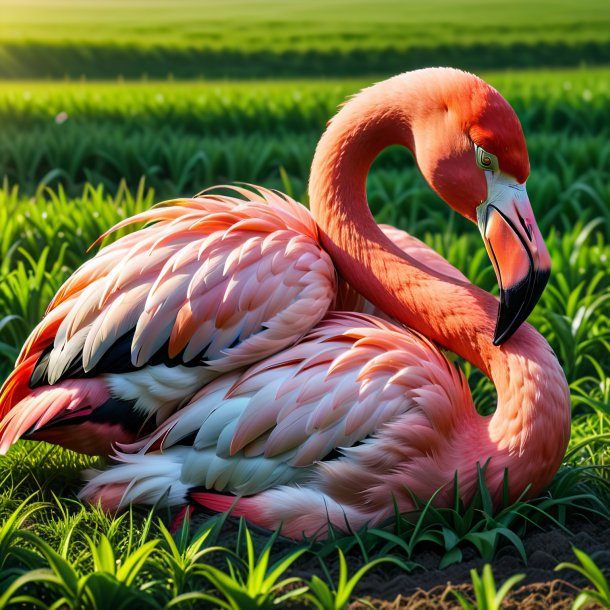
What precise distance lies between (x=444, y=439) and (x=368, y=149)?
2.96 ft

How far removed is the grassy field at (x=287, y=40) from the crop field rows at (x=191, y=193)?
8.33 meters

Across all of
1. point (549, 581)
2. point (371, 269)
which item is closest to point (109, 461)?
point (371, 269)

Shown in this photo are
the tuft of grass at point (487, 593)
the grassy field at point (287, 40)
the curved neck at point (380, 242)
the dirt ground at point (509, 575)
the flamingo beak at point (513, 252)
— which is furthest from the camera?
the grassy field at point (287, 40)

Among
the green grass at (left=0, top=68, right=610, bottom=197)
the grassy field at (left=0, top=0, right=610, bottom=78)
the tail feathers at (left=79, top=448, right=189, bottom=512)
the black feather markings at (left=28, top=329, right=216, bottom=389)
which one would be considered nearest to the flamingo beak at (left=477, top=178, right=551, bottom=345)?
the black feather markings at (left=28, top=329, right=216, bottom=389)

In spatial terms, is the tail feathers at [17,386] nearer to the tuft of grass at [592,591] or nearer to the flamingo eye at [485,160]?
the flamingo eye at [485,160]

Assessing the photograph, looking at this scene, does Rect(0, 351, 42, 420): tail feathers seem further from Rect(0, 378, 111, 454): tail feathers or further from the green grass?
the green grass

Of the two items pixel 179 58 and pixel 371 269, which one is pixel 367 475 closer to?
pixel 371 269

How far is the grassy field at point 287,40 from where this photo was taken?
17.6 m

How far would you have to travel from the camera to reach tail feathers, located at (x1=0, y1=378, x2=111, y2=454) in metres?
2.61

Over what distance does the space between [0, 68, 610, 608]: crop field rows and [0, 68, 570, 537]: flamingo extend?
0.12m

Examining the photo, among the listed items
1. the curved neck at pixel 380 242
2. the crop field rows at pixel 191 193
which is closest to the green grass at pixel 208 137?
the crop field rows at pixel 191 193

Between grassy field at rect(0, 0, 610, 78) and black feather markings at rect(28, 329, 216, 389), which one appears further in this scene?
grassy field at rect(0, 0, 610, 78)

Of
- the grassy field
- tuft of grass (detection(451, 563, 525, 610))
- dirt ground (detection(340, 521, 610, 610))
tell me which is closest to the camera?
tuft of grass (detection(451, 563, 525, 610))

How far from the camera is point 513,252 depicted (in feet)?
8.09
